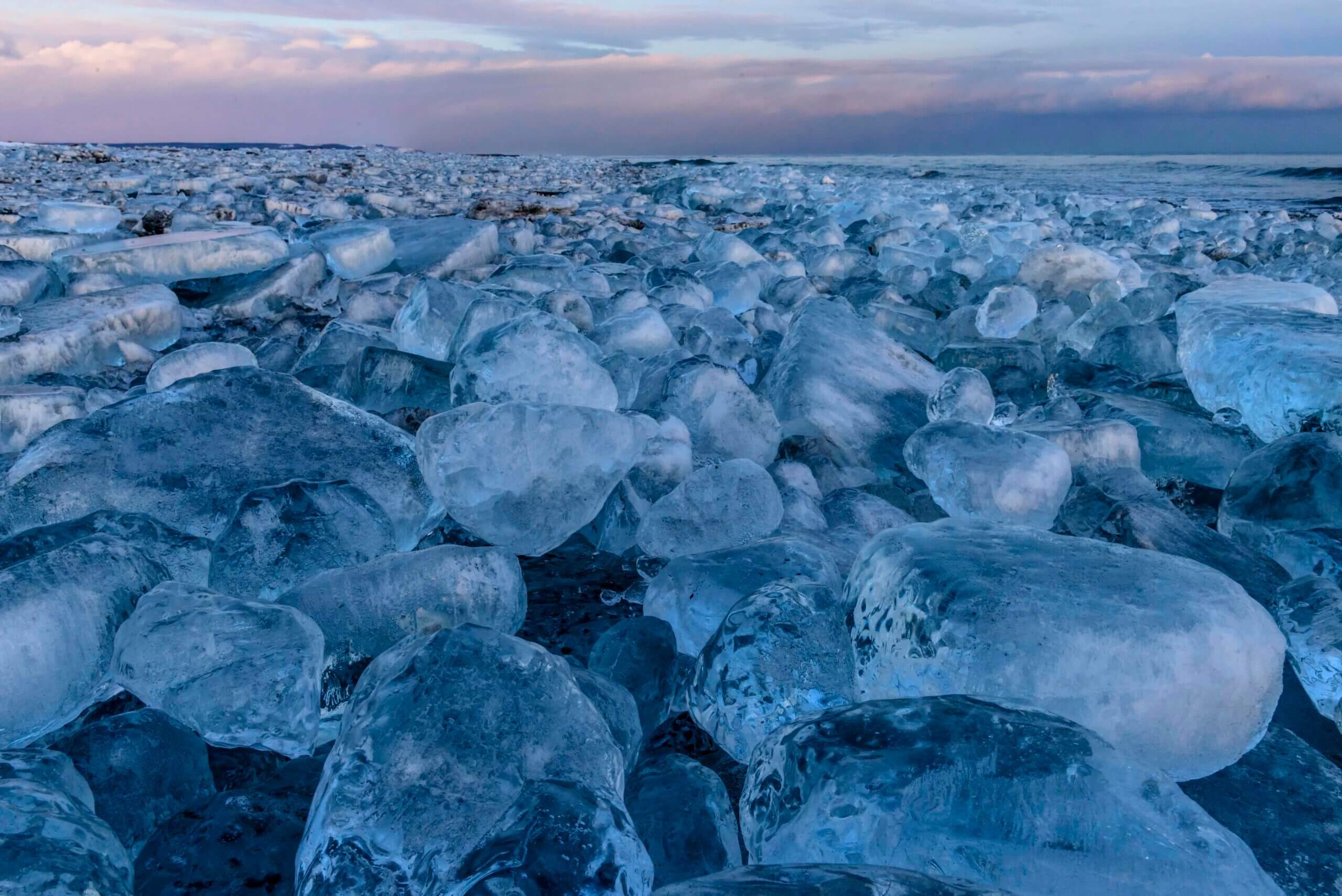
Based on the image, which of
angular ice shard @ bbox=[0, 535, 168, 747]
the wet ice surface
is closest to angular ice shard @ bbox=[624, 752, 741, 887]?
the wet ice surface

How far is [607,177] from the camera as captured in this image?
12.6m

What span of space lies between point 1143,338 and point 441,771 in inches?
84.8

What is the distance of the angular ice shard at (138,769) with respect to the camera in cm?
75

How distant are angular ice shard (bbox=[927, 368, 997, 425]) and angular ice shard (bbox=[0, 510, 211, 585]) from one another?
4.23 ft

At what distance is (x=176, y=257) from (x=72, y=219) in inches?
65.3

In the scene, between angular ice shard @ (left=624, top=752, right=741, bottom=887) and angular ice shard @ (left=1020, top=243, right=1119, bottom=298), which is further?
angular ice shard @ (left=1020, top=243, right=1119, bottom=298)

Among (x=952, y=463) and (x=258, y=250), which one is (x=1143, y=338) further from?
(x=258, y=250)

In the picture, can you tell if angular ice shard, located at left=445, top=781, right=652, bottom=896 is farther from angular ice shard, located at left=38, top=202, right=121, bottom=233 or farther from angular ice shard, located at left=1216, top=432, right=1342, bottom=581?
angular ice shard, located at left=38, top=202, right=121, bottom=233

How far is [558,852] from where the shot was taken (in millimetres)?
579

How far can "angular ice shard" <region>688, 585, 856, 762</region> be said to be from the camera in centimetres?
85

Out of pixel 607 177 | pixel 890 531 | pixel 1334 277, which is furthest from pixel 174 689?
pixel 607 177

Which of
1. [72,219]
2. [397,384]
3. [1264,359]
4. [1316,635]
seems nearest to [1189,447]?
[1264,359]

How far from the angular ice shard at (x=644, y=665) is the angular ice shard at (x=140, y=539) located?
52cm

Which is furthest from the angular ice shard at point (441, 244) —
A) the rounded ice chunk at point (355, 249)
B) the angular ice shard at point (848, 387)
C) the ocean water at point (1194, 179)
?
the ocean water at point (1194, 179)
